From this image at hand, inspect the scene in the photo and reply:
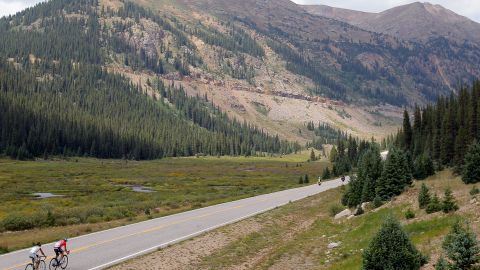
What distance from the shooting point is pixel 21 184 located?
300 feet

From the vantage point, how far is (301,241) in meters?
34.4

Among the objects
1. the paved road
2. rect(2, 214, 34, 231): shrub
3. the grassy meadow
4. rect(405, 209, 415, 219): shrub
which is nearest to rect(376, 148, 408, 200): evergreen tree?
rect(405, 209, 415, 219): shrub

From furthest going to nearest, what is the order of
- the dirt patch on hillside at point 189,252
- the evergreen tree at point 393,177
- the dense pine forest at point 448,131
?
the dense pine forest at point 448,131 → the evergreen tree at point 393,177 → the dirt patch on hillside at point 189,252

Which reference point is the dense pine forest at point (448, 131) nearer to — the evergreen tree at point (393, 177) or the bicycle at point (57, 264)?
the evergreen tree at point (393, 177)

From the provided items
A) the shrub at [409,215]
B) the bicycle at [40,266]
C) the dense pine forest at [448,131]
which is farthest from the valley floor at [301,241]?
the dense pine forest at [448,131]

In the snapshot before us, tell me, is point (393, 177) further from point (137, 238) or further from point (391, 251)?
point (391, 251)

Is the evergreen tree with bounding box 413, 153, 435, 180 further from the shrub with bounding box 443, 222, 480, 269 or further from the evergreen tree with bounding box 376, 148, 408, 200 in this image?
the shrub with bounding box 443, 222, 480, 269

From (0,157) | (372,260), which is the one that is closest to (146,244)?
(372,260)

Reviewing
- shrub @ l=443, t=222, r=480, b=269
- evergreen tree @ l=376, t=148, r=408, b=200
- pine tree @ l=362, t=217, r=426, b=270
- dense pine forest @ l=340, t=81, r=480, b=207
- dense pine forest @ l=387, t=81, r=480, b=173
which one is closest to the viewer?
shrub @ l=443, t=222, r=480, b=269

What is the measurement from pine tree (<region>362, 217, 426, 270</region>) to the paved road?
14.9 metres

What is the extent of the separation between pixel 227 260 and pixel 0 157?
155 meters

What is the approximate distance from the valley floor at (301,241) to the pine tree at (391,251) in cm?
96

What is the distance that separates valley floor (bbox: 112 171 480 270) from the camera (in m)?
24.6

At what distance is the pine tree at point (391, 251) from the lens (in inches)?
650
